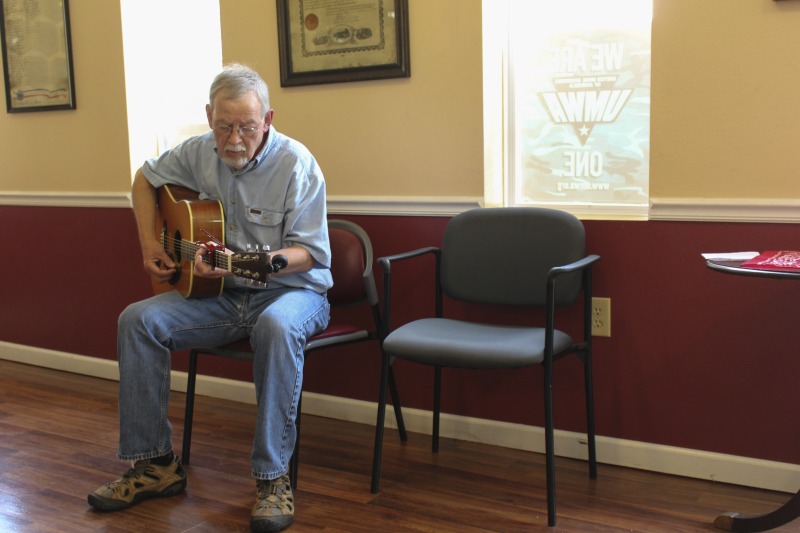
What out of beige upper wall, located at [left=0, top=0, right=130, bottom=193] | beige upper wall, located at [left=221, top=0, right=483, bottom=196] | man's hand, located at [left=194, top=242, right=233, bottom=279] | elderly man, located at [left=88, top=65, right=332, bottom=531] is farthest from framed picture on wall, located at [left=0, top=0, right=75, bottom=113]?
man's hand, located at [left=194, top=242, right=233, bottom=279]

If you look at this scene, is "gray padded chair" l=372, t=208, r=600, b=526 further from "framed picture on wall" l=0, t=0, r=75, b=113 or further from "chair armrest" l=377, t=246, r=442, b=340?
"framed picture on wall" l=0, t=0, r=75, b=113

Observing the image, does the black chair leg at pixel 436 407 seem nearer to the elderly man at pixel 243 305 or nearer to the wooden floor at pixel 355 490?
the wooden floor at pixel 355 490

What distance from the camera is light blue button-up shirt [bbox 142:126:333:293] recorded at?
8.13 ft

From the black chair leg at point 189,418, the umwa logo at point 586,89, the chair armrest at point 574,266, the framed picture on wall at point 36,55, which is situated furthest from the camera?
the framed picture on wall at point 36,55

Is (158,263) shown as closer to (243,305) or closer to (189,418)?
(243,305)

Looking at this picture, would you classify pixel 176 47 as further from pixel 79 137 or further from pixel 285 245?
pixel 285 245

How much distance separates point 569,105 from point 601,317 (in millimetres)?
671

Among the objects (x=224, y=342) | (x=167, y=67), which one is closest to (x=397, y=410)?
(x=224, y=342)

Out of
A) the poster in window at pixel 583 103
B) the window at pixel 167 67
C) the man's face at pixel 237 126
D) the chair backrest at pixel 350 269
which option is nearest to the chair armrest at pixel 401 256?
the chair backrest at pixel 350 269

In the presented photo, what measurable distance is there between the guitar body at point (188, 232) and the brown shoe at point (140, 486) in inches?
19.7

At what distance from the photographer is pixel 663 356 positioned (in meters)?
2.49

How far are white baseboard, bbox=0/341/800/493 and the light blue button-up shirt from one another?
69cm

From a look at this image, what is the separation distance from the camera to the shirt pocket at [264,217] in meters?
2.49

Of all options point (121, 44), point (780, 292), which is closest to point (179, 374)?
point (121, 44)
